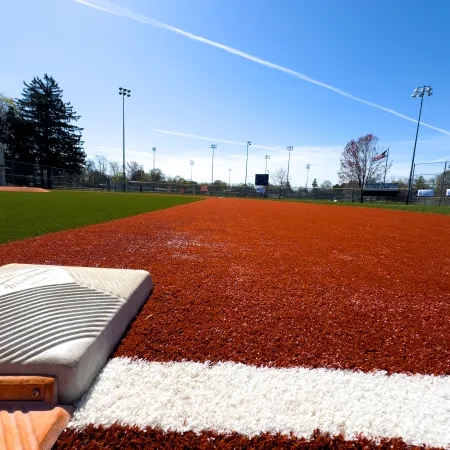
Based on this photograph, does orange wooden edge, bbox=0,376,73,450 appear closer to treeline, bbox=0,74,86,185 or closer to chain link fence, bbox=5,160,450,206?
chain link fence, bbox=5,160,450,206

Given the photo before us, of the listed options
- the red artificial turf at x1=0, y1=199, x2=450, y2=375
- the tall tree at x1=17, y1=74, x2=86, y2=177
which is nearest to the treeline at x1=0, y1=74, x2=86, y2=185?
the tall tree at x1=17, y1=74, x2=86, y2=177

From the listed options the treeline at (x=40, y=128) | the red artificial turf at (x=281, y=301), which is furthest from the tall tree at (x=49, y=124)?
the red artificial turf at (x=281, y=301)

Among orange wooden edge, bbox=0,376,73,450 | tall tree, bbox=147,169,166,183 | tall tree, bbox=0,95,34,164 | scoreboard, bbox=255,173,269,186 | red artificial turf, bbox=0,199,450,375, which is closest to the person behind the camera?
orange wooden edge, bbox=0,376,73,450

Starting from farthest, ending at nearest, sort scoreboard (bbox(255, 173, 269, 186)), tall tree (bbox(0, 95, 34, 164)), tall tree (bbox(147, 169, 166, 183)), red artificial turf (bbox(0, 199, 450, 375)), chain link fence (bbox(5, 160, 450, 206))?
tall tree (bbox(147, 169, 166, 183)), scoreboard (bbox(255, 173, 269, 186)), tall tree (bbox(0, 95, 34, 164)), chain link fence (bbox(5, 160, 450, 206)), red artificial turf (bbox(0, 199, 450, 375))

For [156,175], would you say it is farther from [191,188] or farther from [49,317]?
[49,317]

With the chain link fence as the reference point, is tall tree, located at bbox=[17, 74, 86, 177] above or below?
above

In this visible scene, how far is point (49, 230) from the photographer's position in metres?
4.93

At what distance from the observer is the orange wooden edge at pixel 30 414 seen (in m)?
0.86

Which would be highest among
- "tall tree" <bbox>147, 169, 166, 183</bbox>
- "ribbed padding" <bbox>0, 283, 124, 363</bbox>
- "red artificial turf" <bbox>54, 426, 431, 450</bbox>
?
"tall tree" <bbox>147, 169, 166, 183</bbox>

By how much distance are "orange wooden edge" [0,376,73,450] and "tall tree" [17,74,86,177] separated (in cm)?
5176

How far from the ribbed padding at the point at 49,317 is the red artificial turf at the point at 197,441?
1.36 feet

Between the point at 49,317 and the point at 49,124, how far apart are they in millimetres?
53346

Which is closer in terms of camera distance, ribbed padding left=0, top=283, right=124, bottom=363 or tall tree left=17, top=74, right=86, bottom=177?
ribbed padding left=0, top=283, right=124, bottom=363

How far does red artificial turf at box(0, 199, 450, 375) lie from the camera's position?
4.63 feet
